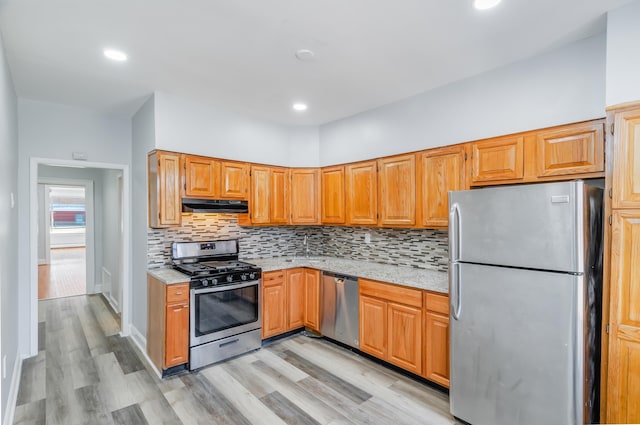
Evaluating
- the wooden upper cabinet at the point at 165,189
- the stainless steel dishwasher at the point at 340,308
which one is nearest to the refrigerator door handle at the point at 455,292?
the stainless steel dishwasher at the point at 340,308

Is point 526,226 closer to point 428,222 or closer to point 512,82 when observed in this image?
point 428,222

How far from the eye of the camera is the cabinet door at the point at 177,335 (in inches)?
114

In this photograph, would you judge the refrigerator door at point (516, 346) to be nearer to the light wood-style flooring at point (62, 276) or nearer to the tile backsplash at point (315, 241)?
the tile backsplash at point (315, 241)

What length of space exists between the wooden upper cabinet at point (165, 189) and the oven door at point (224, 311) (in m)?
0.80

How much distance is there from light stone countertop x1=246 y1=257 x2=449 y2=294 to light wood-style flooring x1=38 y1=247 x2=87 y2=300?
4.36m

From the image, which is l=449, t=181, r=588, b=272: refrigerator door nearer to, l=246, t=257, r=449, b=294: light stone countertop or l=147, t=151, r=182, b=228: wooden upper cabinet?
l=246, t=257, r=449, b=294: light stone countertop

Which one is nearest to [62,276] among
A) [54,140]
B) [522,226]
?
[54,140]

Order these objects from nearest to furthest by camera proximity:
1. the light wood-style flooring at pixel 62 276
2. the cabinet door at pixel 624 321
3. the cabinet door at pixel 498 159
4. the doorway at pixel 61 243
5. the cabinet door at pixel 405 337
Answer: the cabinet door at pixel 624 321 → the cabinet door at pixel 498 159 → the cabinet door at pixel 405 337 → the light wood-style flooring at pixel 62 276 → the doorway at pixel 61 243

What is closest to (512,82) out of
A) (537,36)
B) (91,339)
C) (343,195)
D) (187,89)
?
(537,36)

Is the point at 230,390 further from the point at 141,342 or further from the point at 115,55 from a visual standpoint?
the point at 115,55

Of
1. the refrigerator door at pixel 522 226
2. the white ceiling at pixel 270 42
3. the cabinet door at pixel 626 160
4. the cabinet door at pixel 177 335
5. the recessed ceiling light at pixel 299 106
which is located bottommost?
the cabinet door at pixel 177 335

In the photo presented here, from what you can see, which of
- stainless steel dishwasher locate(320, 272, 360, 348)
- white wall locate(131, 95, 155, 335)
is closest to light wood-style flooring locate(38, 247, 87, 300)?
white wall locate(131, 95, 155, 335)

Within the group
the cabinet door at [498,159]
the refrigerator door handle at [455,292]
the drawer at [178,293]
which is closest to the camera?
the refrigerator door handle at [455,292]

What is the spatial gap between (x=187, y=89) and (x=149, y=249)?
5.61ft
